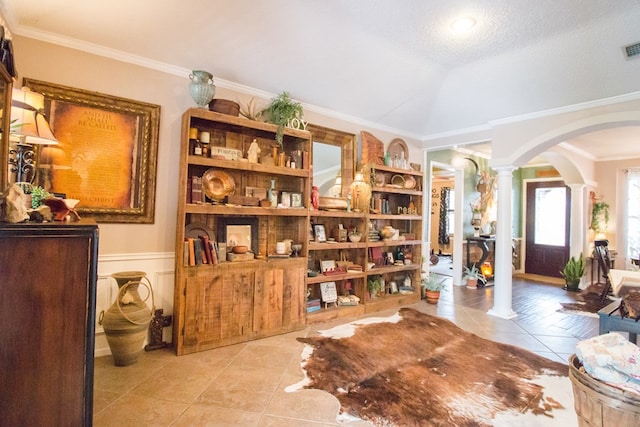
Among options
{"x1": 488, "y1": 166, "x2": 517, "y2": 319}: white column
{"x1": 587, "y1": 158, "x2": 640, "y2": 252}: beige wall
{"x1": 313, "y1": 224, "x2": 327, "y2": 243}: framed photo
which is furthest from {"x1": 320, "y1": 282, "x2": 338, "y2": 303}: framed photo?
{"x1": 587, "y1": 158, "x2": 640, "y2": 252}: beige wall

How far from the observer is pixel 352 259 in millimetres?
4582

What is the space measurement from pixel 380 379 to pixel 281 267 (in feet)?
5.10

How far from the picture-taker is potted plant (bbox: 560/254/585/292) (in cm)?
623

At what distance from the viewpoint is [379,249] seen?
4805 mm

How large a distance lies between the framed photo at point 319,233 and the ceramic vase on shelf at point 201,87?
2038 mm

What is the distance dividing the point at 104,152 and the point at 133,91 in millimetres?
668

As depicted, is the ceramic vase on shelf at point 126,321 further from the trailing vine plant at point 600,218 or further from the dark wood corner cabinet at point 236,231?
the trailing vine plant at point 600,218

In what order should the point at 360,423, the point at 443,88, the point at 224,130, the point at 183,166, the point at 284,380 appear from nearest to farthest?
the point at 360,423 < the point at 284,380 < the point at 183,166 < the point at 224,130 < the point at 443,88

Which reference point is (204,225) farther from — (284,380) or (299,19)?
(299,19)

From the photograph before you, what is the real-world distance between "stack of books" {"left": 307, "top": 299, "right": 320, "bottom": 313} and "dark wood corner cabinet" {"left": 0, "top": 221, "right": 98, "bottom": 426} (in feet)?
8.98

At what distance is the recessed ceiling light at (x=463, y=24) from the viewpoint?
2.93 metres

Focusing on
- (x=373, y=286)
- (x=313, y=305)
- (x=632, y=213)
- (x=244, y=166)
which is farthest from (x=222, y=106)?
(x=632, y=213)

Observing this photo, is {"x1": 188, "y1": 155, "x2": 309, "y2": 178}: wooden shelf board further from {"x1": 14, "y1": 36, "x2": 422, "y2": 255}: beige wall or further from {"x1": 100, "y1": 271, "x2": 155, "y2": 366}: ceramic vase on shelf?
{"x1": 100, "y1": 271, "x2": 155, "y2": 366}: ceramic vase on shelf

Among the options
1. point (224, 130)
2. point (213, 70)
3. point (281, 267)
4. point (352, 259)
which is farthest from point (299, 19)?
point (352, 259)
